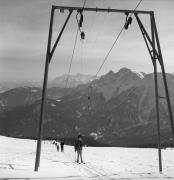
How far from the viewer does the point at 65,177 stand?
1769cm

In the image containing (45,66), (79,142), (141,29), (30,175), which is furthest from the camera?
(79,142)

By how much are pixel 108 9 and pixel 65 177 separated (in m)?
10.3

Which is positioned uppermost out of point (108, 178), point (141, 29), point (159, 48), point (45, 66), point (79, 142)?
point (141, 29)

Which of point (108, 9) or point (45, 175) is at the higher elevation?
point (108, 9)

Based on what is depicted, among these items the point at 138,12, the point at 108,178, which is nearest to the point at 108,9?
the point at 138,12

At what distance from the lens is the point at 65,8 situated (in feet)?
66.7

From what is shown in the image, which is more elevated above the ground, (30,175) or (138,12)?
(138,12)

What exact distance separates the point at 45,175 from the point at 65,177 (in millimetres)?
1160

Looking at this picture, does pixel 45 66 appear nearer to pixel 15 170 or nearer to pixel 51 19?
pixel 51 19

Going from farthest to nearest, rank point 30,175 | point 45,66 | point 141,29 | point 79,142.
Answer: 1. point 79,142
2. point 141,29
3. point 45,66
4. point 30,175

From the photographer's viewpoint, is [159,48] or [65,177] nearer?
[65,177]

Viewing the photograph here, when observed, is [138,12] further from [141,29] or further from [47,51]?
[47,51]

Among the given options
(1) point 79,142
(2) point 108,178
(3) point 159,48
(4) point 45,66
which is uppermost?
(3) point 159,48

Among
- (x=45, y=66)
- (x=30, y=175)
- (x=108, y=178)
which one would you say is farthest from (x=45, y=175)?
(x=45, y=66)
